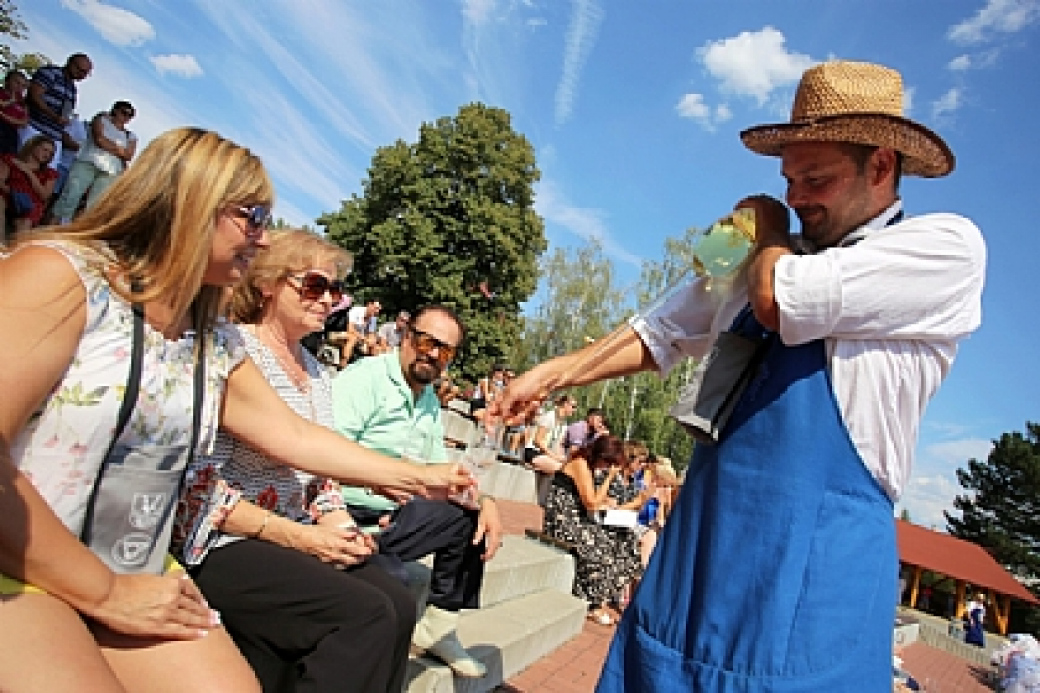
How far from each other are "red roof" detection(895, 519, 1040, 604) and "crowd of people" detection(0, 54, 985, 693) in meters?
26.8

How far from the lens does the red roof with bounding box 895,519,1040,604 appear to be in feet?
84.3

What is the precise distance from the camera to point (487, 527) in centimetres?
351

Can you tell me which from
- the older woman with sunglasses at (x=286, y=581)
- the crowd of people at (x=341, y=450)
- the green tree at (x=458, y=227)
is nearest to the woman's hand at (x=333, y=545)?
the older woman with sunglasses at (x=286, y=581)

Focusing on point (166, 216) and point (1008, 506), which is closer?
point (166, 216)

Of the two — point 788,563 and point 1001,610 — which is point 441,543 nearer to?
point 788,563

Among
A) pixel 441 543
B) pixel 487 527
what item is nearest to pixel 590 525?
pixel 487 527

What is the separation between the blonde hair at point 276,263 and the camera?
2.89 meters

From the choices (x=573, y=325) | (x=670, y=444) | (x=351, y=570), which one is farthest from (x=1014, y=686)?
(x=573, y=325)

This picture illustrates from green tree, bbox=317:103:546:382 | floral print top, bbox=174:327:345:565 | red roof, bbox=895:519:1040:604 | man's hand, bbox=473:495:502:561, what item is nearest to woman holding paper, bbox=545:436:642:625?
man's hand, bbox=473:495:502:561

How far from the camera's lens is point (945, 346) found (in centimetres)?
152

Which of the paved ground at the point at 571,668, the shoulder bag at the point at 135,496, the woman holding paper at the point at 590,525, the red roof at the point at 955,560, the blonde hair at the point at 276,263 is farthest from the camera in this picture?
the red roof at the point at 955,560

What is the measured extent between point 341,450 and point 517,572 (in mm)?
3292

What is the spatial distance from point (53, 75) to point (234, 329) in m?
6.74

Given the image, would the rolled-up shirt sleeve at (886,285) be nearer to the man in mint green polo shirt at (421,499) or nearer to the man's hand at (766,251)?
the man's hand at (766,251)
